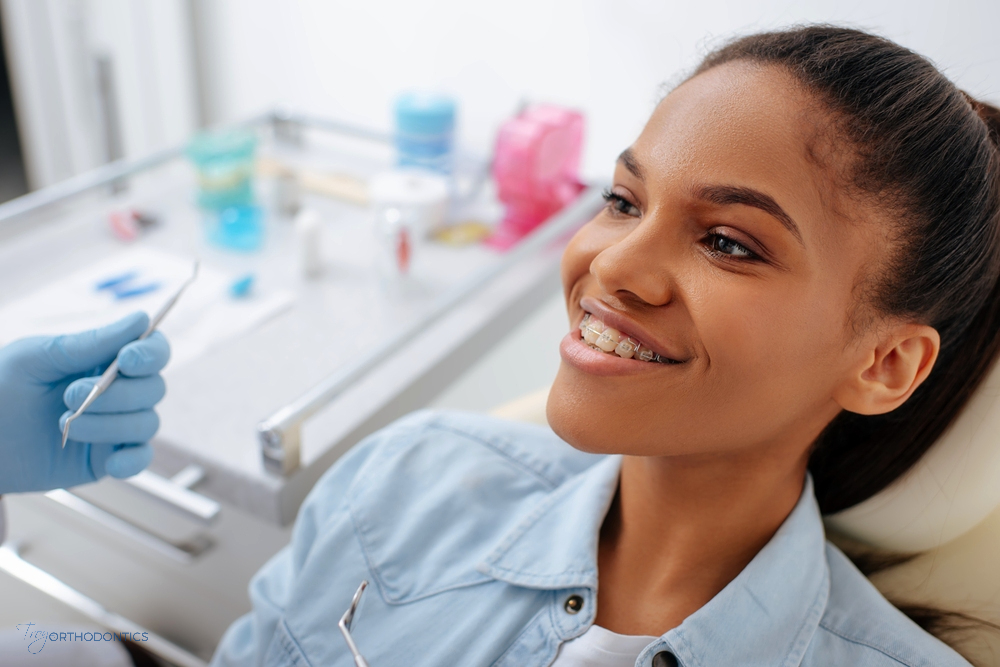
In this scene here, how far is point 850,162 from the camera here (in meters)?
0.70

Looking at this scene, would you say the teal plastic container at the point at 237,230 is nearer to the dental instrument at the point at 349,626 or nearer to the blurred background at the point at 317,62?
the blurred background at the point at 317,62

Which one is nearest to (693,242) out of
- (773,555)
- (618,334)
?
(618,334)

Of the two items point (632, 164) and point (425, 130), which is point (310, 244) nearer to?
point (425, 130)

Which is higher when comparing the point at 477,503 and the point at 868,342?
the point at 868,342

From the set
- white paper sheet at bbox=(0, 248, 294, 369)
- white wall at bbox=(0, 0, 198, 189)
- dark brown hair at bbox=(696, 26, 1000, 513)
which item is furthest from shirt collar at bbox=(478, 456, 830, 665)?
white wall at bbox=(0, 0, 198, 189)

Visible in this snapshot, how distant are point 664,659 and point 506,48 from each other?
1490mm

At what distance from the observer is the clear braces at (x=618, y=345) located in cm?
74

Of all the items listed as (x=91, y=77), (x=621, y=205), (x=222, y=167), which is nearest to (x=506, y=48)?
(x=222, y=167)

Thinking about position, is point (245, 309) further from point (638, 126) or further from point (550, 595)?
point (638, 126)

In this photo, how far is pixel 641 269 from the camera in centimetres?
72

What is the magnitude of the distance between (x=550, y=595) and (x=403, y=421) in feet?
0.93

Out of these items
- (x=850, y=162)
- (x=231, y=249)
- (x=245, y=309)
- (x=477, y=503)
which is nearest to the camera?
(x=850, y=162)

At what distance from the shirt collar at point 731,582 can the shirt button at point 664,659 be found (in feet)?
0.05

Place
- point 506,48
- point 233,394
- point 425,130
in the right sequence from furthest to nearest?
1. point 506,48
2. point 425,130
3. point 233,394
